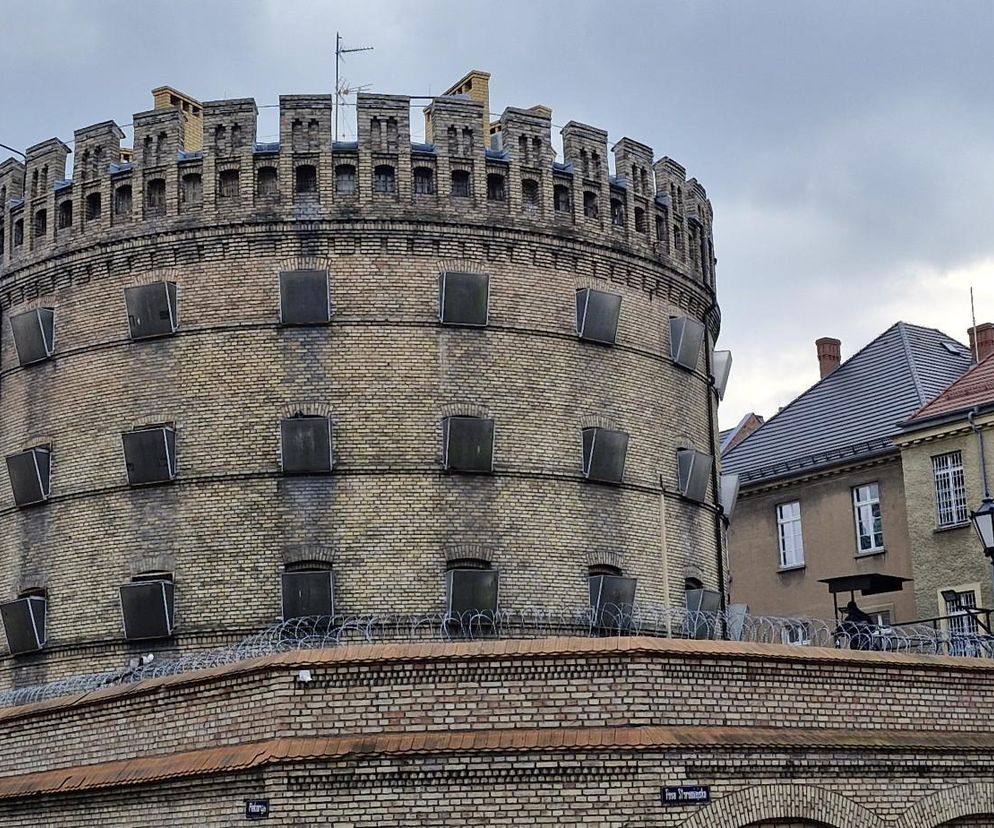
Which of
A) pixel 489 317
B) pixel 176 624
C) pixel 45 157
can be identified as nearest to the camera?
pixel 176 624

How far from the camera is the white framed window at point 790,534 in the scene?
40375 millimetres

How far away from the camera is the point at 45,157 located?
101ft

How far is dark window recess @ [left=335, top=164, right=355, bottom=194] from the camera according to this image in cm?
2873

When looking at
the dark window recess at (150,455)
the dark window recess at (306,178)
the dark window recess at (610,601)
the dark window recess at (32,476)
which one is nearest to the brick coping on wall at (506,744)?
the dark window recess at (610,601)

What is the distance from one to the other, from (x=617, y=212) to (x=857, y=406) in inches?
547

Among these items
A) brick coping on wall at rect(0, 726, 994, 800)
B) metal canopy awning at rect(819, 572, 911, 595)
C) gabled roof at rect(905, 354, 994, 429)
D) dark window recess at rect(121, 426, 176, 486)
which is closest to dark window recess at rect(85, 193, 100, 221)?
dark window recess at rect(121, 426, 176, 486)

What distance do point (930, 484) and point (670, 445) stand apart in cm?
909

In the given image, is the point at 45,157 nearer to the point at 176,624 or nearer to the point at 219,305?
the point at 219,305

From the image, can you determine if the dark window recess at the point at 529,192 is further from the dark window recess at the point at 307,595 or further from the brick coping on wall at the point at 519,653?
the brick coping on wall at the point at 519,653

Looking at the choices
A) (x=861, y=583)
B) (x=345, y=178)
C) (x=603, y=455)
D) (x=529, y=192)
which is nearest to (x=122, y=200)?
(x=345, y=178)

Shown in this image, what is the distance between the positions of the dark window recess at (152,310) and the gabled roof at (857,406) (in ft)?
61.5

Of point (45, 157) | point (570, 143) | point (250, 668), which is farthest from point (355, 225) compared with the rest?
point (250, 668)

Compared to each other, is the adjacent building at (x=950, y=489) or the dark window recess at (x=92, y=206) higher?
the dark window recess at (x=92, y=206)

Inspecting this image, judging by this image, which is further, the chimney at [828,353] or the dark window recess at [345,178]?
→ the chimney at [828,353]
